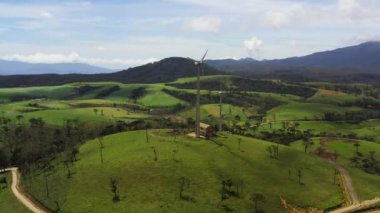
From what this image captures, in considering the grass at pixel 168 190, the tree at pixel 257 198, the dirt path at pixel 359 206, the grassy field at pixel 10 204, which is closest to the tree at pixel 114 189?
the grass at pixel 168 190

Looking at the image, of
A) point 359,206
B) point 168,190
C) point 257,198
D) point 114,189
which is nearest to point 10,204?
point 114,189

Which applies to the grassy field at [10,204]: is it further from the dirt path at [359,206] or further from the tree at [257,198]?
the dirt path at [359,206]

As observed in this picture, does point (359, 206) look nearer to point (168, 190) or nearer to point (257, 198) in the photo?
point (257, 198)

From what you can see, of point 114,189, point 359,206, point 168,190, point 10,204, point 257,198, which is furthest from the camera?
point 10,204

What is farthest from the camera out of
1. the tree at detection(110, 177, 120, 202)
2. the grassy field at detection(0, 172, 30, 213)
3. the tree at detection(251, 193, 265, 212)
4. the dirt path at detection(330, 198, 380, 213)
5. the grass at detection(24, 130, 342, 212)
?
the dirt path at detection(330, 198, 380, 213)

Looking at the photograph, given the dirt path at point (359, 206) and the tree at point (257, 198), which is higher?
the tree at point (257, 198)

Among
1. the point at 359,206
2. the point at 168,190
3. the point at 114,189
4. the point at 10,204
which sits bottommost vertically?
the point at 359,206

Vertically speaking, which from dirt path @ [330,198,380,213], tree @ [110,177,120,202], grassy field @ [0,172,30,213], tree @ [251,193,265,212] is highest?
tree @ [110,177,120,202]

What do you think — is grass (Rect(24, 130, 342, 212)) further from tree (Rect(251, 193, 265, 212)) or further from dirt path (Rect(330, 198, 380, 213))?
dirt path (Rect(330, 198, 380, 213))

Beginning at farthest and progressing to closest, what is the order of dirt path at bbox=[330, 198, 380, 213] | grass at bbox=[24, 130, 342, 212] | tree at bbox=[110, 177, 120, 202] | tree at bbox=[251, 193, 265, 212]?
dirt path at bbox=[330, 198, 380, 213]
tree at bbox=[251, 193, 265, 212]
tree at bbox=[110, 177, 120, 202]
grass at bbox=[24, 130, 342, 212]

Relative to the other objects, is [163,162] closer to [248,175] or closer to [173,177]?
[173,177]

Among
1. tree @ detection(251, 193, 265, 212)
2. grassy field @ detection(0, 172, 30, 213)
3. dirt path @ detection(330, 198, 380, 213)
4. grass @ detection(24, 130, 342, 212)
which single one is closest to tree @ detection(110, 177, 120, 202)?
grass @ detection(24, 130, 342, 212)
